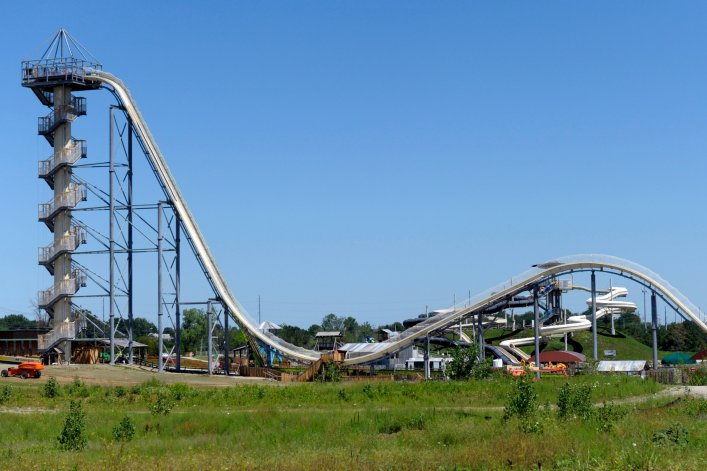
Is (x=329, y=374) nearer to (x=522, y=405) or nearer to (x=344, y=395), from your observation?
(x=344, y=395)

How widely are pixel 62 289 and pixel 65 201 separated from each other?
236 inches

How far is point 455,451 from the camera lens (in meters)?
22.9

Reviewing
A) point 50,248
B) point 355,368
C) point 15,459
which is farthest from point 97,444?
point 355,368

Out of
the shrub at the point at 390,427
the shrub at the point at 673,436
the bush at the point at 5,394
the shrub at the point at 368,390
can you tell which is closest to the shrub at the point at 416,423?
the shrub at the point at 390,427

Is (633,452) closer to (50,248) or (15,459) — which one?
(15,459)

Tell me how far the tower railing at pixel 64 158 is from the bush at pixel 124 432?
41328 millimetres

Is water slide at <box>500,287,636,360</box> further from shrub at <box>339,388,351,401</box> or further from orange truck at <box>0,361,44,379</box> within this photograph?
shrub at <box>339,388,351,401</box>

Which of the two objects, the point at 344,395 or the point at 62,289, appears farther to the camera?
the point at 62,289

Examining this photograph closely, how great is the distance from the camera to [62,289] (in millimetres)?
65688

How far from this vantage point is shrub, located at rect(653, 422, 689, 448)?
75.7ft

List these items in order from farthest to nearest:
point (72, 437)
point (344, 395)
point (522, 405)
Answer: point (344, 395) → point (522, 405) → point (72, 437)

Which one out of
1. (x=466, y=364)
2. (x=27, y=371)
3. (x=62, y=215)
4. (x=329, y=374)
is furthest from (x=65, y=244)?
(x=466, y=364)

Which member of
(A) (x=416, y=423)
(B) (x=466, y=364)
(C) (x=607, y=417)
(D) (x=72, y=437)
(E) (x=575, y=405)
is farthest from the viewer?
(B) (x=466, y=364)

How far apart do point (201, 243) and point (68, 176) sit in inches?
402
